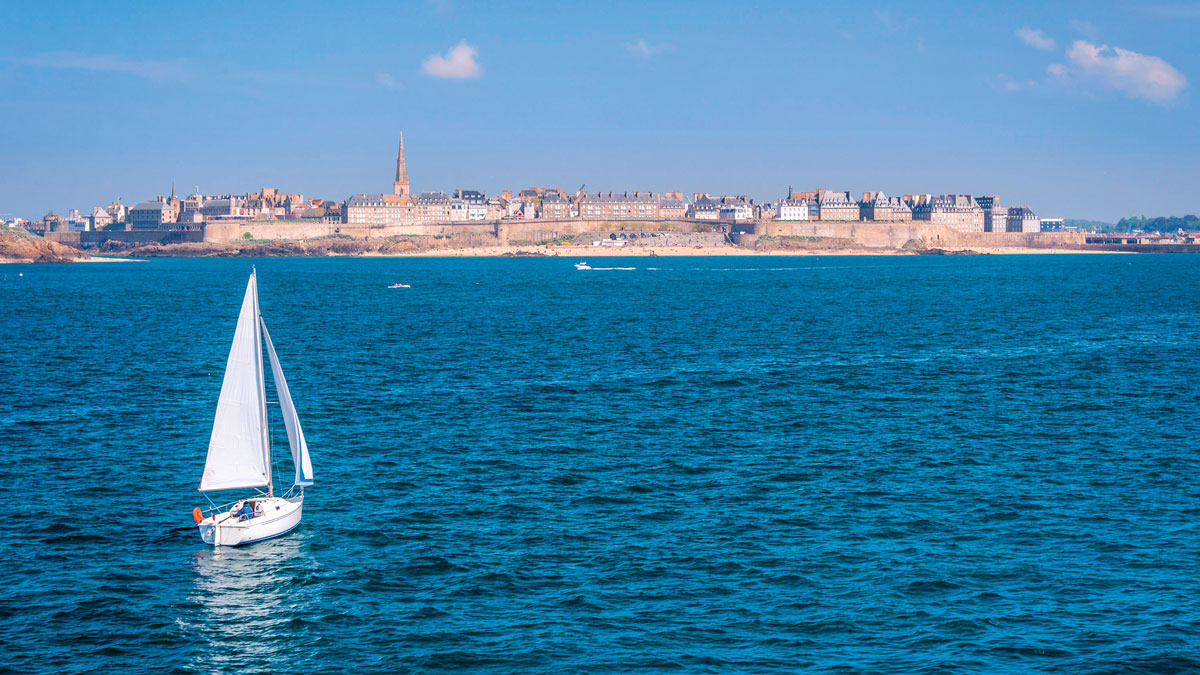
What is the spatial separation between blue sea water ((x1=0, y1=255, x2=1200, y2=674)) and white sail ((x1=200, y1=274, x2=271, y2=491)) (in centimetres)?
157

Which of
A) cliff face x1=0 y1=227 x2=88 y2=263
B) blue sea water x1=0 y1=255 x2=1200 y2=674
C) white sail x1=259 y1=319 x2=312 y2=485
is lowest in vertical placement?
blue sea water x1=0 y1=255 x2=1200 y2=674

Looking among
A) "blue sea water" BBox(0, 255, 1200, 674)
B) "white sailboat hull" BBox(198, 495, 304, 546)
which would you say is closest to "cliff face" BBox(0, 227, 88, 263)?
"blue sea water" BBox(0, 255, 1200, 674)

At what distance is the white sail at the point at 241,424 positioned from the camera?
2403 cm

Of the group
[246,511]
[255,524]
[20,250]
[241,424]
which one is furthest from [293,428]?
[20,250]

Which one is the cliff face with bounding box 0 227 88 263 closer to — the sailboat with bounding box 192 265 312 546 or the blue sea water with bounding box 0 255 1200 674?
the blue sea water with bounding box 0 255 1200 674

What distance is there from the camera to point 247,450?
2472 centimetres

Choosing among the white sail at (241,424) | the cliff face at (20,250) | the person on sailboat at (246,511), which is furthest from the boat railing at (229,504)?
the cliff face at (20,250)

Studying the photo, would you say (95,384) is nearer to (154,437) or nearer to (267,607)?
(154,437)

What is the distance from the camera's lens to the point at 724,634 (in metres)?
19.1

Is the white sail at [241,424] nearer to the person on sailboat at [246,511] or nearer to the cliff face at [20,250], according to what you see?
the person on sailboat at [246,511]

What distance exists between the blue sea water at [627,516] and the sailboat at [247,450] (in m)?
0.54

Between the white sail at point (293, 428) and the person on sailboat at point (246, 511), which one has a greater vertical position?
the white sail at point (293, 428)

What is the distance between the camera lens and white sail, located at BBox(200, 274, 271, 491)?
24031 millimetres

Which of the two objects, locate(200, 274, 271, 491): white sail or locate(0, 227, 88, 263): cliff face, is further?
locate(0, 227, 88, 263): cliff face
